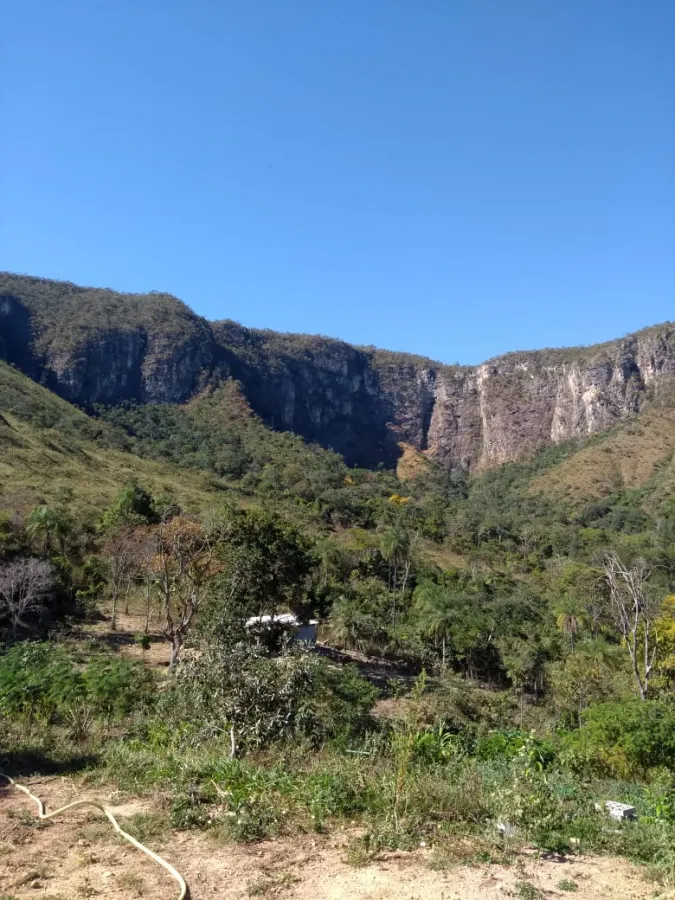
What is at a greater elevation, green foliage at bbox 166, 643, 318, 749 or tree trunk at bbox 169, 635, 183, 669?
green foliage at bbox 166, 643, 318, 749

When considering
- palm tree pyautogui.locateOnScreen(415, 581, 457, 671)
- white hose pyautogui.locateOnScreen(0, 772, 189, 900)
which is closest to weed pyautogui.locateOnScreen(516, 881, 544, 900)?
white hose pyautogui.locateOnScreen(0, 772, 189, 900)

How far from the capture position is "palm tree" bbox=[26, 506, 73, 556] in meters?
26.1

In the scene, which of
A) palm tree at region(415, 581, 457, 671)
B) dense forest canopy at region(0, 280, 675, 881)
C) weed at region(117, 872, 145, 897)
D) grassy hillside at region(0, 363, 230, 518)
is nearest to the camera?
weed at region(117, 872, 145, 897)

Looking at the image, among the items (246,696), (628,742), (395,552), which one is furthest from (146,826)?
(395,552)

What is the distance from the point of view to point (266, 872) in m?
4.65

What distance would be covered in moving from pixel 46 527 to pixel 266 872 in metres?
25.5

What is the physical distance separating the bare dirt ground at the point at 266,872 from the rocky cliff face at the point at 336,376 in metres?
114

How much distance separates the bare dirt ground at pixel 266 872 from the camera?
4336 mm

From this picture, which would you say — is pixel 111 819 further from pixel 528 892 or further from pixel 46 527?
pixel 46 527

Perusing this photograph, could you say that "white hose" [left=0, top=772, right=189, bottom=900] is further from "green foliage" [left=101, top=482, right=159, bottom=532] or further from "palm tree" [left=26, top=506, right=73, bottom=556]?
"green foliage" [left=101, top=482, right=159, bottom=532]

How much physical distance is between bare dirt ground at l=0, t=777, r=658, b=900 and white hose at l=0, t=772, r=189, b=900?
61 mm

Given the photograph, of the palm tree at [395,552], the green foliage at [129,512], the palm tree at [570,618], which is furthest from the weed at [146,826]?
the palm tree at [395,552]

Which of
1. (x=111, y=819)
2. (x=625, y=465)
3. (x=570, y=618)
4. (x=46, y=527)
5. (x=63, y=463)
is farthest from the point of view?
(x=625, y=465)

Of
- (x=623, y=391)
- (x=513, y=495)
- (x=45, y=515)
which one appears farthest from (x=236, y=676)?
(x=623, y=391)
